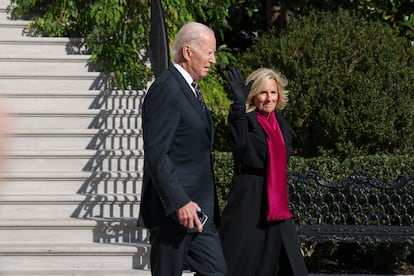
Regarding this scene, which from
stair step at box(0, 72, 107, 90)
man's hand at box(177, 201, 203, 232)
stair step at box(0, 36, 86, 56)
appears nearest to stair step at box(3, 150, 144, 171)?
stair step at box(0, 72, 107, 90)

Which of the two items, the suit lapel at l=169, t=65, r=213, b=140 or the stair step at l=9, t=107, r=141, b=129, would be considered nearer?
the suit lapel at l=169, t=65, r=213, b=140

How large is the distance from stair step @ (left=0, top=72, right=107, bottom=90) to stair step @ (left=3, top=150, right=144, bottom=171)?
2.93 ft

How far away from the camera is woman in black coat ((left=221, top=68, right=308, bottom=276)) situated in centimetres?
666

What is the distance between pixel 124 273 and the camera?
26.8 ft

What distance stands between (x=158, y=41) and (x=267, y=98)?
1.64m

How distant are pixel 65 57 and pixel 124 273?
2.64 metres

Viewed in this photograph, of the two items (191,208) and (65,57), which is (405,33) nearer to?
(65,57)

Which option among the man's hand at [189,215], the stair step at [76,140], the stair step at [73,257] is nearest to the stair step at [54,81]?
the stair step at [76,140]

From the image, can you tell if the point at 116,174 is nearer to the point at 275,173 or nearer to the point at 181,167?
the point at 275,173

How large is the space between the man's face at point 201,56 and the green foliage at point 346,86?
4403mm

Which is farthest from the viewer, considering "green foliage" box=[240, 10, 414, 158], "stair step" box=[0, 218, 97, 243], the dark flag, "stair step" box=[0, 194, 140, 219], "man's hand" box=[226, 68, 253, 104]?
"green foliage" box=[240, 10, 414, 158]

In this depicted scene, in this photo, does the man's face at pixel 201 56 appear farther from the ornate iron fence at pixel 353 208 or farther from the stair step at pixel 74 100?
the stair step at pixel 74 100

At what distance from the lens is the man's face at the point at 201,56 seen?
5484 mm

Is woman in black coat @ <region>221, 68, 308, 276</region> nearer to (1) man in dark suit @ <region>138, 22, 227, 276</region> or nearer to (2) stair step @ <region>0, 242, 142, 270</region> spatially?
(1) man in dark suit @ <region>138, 22, 227, 276</region>
